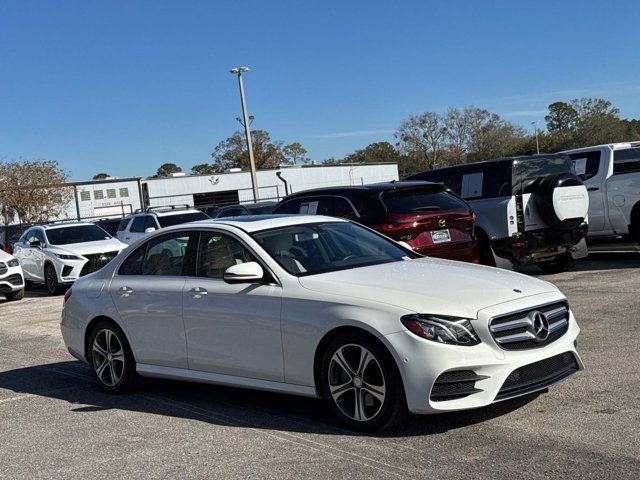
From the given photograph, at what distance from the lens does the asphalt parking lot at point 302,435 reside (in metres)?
4.57

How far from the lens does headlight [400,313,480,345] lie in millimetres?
4977

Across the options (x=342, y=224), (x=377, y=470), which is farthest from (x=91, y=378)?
(x=377, y=470)

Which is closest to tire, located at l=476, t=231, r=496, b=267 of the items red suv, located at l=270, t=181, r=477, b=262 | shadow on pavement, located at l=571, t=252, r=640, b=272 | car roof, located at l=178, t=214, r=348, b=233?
red suv, located at l=270, t=181, r=477, b=262

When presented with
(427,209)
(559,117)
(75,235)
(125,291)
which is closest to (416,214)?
(427,209)

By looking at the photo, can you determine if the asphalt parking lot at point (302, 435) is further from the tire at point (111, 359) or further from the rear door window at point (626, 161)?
the rear door window at point (626, 161)

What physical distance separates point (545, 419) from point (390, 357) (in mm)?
1165

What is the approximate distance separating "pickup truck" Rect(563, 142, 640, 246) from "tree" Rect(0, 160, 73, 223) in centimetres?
5139

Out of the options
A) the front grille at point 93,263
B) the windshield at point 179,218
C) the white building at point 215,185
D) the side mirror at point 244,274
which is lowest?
the front grille at point 93,263

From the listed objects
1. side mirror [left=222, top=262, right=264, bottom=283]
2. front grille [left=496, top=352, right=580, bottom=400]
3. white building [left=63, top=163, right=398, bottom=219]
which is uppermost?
white building [left=63, top=163, right=398, bottom=219]

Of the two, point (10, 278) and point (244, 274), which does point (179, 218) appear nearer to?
point (10, 278)

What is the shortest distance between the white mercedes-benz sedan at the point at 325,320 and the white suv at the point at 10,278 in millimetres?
9898

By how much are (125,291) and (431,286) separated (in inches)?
120

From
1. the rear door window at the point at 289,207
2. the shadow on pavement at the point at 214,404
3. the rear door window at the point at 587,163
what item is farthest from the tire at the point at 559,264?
the shadow on pavement at the point at 214,404

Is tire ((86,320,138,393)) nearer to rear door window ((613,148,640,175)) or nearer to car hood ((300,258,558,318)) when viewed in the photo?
car hood ((300,258,558,318))
